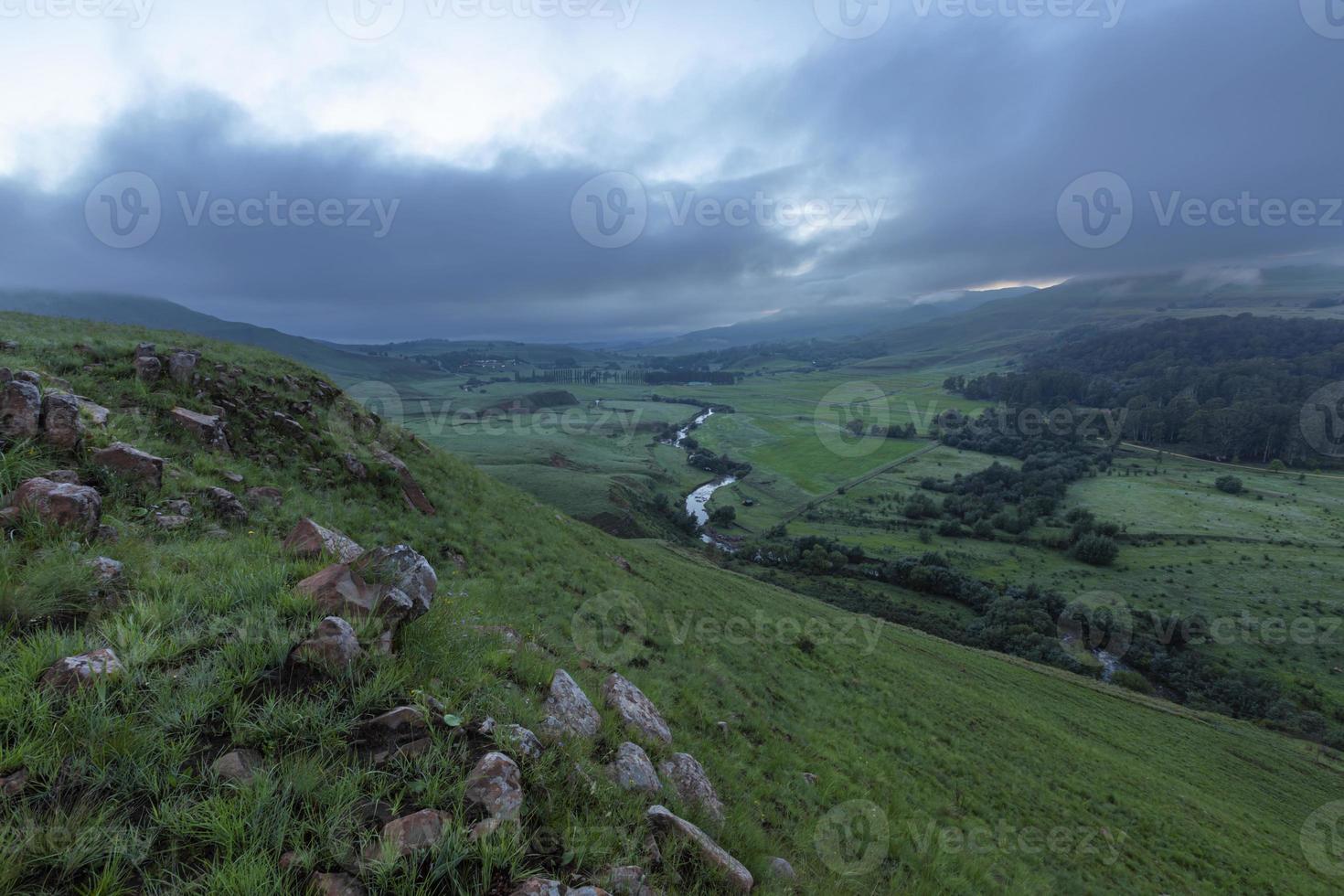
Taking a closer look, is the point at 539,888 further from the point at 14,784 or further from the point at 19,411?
the point at 19,411

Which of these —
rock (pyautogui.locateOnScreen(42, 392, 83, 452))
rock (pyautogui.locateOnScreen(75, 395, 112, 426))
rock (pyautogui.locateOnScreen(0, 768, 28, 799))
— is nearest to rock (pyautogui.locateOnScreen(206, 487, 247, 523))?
rock (pyautogui.locateOnScreen(42, 392, 83, 452))

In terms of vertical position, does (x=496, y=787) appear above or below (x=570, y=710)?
above

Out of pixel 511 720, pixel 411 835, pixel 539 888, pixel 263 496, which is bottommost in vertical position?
pixel 539 888

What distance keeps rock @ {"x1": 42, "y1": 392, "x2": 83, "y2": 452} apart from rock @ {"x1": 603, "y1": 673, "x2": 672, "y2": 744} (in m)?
10.2

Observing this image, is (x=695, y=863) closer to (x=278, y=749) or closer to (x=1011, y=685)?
(x=278, y=749)

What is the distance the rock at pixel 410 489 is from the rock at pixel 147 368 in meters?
5.69

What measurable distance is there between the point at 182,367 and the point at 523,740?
16352 mm

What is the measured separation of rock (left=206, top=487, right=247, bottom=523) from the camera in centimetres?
938

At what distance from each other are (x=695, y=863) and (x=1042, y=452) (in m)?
170

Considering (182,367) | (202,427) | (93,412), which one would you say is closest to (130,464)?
(93,412)

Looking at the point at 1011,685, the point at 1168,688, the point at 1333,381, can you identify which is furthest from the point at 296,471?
the point at 1333,381

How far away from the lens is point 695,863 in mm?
5285

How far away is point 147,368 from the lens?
43.1 feet

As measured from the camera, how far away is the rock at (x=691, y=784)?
6840mm
